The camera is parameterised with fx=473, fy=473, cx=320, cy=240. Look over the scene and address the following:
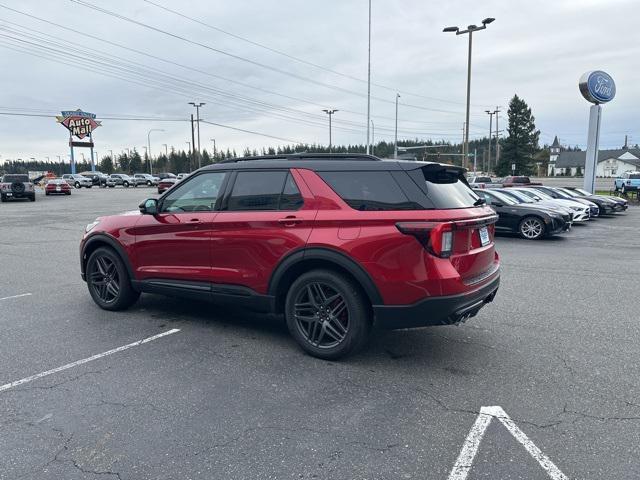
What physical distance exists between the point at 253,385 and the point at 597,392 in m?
2.64

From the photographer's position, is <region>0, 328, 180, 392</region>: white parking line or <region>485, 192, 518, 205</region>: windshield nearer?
<region>0, 328, 180, 392</region>: white parking line

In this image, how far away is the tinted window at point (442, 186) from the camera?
3.94 m

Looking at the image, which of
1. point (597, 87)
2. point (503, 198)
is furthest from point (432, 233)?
point (597, 87)

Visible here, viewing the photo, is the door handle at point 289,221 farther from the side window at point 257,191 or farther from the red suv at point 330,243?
the side window at point 257,191

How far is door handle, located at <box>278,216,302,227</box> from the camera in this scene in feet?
13.9

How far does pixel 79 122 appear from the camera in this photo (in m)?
66.0

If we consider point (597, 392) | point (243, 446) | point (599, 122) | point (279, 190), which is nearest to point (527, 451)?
point (597, 392)

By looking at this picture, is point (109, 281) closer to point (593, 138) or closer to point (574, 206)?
point (574, 206)

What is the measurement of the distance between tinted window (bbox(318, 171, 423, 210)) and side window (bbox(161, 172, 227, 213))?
1.33 meters

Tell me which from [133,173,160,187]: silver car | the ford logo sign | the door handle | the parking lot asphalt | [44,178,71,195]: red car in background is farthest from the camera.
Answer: [133,173,160,187]: silver car

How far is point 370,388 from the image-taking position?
3.69 meters

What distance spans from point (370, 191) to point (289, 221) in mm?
784

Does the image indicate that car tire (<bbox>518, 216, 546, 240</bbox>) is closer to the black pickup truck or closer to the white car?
the white car

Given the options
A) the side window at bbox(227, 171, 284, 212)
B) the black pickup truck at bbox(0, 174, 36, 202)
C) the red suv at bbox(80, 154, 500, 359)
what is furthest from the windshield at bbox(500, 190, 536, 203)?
the black pickup truck at bbox(0, 174, 36, 202)
